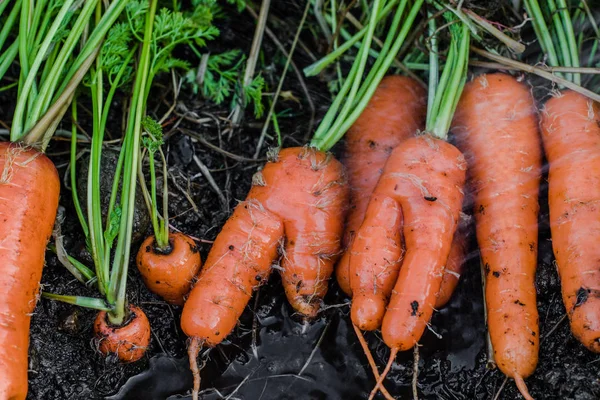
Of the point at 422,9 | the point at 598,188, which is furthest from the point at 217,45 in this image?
the point at 598,188

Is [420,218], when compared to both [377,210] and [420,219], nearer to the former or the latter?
[420,219]

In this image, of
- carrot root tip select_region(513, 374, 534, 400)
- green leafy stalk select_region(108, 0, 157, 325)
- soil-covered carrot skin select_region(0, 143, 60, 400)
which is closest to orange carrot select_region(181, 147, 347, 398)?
green leafy stalk select_region(108, 0, 157, 325)

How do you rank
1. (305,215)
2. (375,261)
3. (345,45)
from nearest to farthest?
(375,261)
(305,215)
(345,45)

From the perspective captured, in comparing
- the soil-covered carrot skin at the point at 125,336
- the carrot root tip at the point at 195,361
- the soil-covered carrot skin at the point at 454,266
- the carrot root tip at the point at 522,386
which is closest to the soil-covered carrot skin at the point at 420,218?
the soil-covered carrot skin at the point at 454,266

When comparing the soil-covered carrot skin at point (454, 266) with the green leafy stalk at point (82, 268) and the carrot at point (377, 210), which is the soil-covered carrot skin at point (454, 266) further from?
the green leafy stalk at point (82, 268)

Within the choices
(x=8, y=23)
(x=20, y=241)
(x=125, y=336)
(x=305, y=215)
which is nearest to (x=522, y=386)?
(x=305, y=215)

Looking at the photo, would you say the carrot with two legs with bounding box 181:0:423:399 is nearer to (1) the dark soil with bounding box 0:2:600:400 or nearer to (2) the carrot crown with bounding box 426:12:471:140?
(1) the dark soil with bounding box 0:2:600:400
